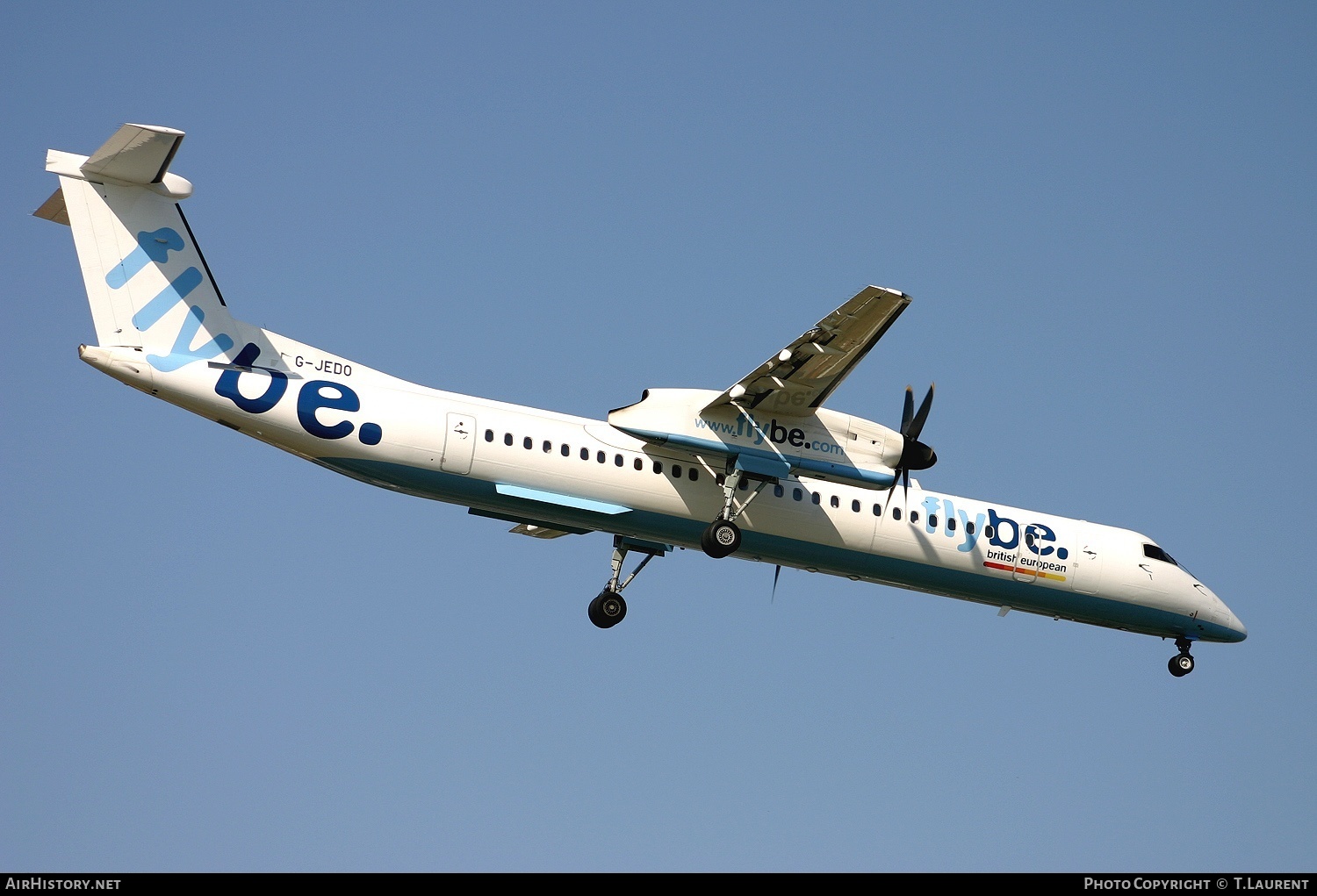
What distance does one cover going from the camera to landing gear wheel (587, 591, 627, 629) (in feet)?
87.0

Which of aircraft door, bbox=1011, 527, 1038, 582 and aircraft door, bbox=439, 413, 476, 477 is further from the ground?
aircraft door, bbox=1011, 527, 1038, 582

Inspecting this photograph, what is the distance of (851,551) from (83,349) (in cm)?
1426

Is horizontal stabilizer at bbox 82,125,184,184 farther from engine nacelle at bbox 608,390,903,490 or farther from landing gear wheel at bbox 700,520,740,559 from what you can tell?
landing gear wheel at bbox 700,520,740,559

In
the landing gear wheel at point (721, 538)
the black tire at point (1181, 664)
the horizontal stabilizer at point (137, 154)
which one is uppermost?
the horizontal stabilizer at point (137, 154)

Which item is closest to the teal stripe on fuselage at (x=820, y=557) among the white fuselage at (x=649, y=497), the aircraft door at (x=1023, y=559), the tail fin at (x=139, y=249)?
the white fuselage at (x=649, y=497)

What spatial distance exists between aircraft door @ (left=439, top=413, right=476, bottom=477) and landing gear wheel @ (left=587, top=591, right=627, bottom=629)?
4.32 meters

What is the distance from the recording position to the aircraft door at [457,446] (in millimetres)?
23672

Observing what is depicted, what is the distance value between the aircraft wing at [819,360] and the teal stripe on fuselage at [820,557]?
259 centimetres

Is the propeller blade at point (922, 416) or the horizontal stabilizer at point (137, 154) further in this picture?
the propeller blade at point (922, 416)

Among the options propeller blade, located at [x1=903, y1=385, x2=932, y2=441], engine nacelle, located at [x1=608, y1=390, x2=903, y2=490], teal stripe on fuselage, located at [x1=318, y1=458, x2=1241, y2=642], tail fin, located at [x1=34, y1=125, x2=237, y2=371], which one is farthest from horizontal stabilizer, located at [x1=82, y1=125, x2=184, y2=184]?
propeller blade, located at [x1=903, y1=385, x2=932, y2=441]

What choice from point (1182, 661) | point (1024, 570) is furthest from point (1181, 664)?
point (1024, 570)

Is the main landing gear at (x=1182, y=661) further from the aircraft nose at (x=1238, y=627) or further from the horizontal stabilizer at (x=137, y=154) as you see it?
the horizontal stabilizer at (x=137, y=154)
